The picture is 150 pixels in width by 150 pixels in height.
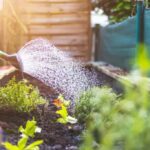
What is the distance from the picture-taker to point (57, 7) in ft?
36.6

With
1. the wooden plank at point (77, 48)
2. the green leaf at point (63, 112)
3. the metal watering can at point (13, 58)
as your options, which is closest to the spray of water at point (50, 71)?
the metal watering can at point (13, 58)

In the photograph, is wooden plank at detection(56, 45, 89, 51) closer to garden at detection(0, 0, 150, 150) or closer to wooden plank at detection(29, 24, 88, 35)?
wooden plank at detection(29, 24, 88, 35)

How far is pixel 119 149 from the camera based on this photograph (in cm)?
204

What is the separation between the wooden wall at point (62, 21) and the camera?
11117 mm

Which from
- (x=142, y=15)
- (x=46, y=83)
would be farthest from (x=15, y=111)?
→ (x=142, y=15)

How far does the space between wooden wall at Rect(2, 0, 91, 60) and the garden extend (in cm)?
80

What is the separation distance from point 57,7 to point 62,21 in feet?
0.99

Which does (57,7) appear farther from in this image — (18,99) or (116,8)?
(18,99)

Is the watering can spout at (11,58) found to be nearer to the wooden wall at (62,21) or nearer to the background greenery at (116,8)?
the background greenery at (116,8)

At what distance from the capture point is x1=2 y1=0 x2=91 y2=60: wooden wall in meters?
11.1

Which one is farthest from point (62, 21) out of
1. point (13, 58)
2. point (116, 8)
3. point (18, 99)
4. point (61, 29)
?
point (18, 99)

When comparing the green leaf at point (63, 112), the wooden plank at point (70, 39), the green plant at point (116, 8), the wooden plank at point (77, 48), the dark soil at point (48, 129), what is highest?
the green plant at point (116, 8)

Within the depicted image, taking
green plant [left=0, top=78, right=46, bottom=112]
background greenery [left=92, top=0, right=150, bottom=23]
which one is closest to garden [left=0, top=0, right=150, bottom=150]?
green plant [left=0, top=78, right=46, bottom=112]

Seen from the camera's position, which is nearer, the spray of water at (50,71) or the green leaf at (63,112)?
the green leaf at (63,112)
